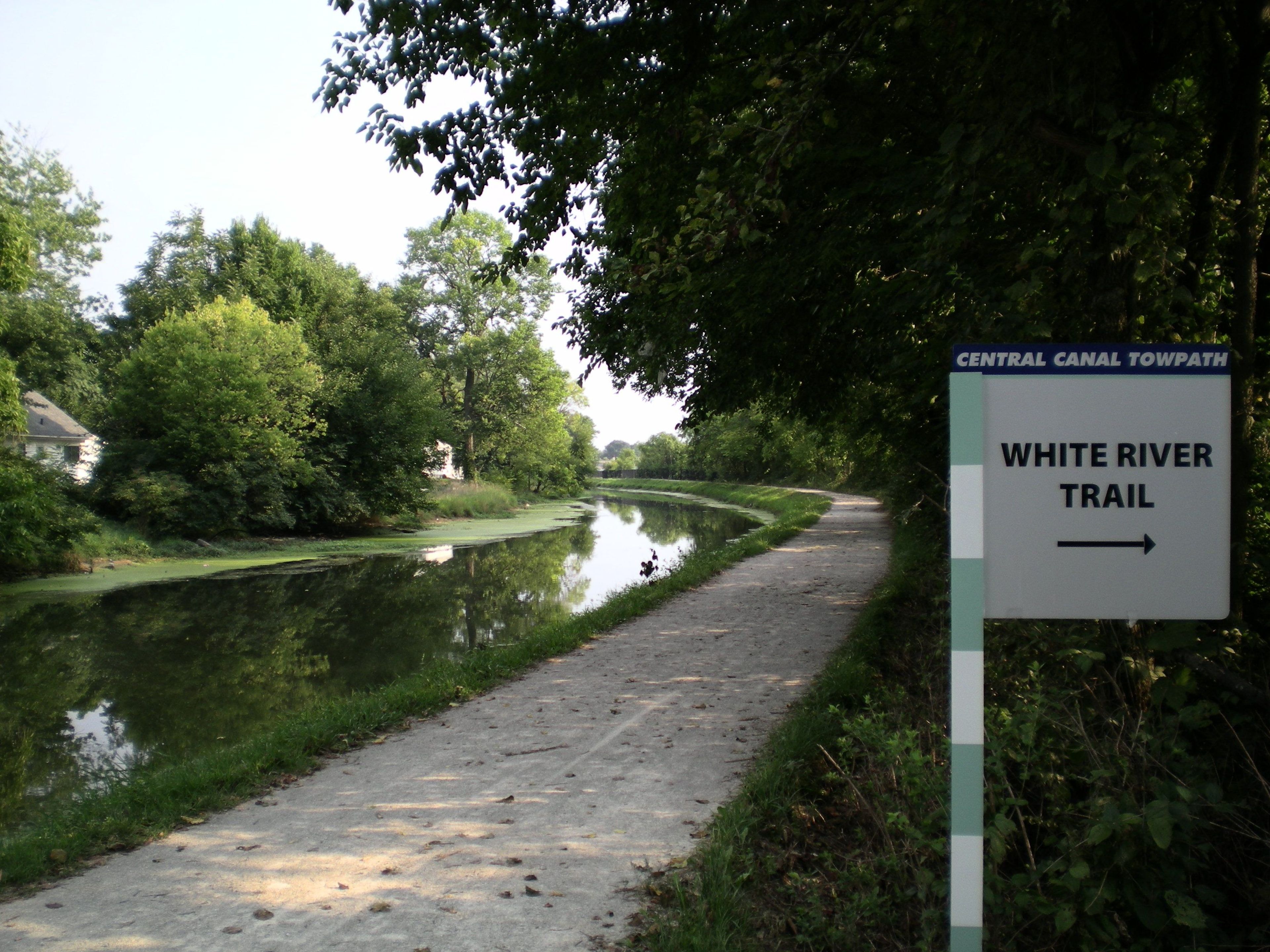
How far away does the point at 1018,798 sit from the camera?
298 centimetres

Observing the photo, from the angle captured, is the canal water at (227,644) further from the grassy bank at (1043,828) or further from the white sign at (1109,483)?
the white sign at (1109,483)

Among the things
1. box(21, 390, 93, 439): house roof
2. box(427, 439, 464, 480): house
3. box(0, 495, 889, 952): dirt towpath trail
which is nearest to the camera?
box(0, 495, 889, 952): dirt towpath trail

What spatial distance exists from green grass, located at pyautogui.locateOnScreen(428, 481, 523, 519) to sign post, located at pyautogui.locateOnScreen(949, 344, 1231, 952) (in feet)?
114

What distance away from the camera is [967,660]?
2314 mm

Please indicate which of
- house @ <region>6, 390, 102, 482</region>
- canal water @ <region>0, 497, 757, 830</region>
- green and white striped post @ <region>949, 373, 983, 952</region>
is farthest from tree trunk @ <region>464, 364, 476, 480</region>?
green and white striped post @ <region>949, 373, 983, 952</region>

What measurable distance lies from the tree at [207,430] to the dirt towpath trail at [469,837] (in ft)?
68.2

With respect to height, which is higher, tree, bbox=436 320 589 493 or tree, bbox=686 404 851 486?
Answer: tree, bbox=436 320 589 493

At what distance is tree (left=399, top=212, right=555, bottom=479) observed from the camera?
46.6 metres

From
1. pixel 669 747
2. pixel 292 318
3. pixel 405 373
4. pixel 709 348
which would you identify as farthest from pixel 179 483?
pixel 669 747

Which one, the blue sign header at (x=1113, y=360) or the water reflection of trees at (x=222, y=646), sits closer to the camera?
the blue sign header at (x=1113, y=360)

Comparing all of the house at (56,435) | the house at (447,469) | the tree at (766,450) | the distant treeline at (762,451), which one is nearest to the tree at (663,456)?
the distant treeline at (762,451)

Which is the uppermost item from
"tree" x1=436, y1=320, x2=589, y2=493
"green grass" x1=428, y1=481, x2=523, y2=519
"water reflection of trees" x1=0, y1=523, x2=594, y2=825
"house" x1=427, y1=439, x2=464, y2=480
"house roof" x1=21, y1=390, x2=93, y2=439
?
"tree" x1=436, y1=320, x2=589, y2=493

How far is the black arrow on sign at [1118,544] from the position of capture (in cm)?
237

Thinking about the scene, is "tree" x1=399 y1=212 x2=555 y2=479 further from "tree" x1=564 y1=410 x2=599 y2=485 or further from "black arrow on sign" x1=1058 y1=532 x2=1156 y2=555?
"black arrow on sign" x1=1058 y1=532 x2=1156 y2=555
